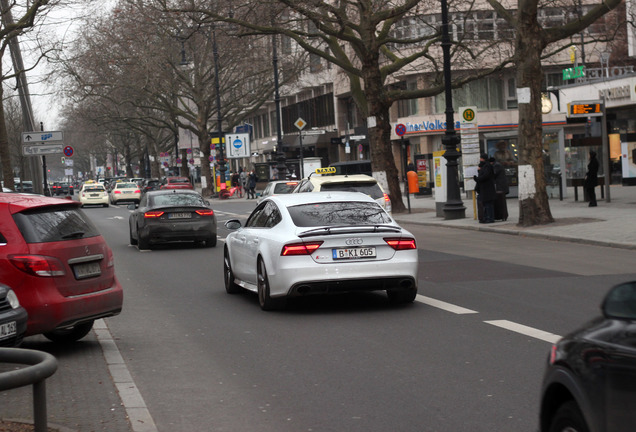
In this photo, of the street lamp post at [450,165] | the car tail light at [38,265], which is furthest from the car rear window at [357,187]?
the car tail light at [38,265]

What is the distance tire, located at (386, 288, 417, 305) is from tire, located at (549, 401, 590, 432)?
299 inches

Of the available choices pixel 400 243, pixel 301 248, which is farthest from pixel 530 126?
pixel 301 248

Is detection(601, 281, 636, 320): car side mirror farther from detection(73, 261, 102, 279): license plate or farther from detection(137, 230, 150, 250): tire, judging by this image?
detection(137, 230, 150, 250): tire

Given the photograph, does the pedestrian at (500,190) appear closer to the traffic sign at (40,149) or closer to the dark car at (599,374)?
the traffic sign at (40,149)

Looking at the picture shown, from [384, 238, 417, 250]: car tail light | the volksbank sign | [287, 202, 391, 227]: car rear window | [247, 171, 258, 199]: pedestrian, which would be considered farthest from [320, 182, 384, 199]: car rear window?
Result: the volksbank sign

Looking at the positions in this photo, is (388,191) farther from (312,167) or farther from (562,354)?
(562,354)

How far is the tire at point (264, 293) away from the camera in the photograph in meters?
11.7

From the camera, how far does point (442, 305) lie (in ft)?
39.0

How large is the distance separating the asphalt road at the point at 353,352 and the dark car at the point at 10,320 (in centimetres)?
45

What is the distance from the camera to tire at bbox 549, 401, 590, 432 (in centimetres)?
403

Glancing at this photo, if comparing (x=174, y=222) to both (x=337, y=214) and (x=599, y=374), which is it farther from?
(x=599, y=374)

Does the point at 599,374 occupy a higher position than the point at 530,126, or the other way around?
Result: the point at 530,126

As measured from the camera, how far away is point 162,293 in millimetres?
14484

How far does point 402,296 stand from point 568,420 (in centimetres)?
788
